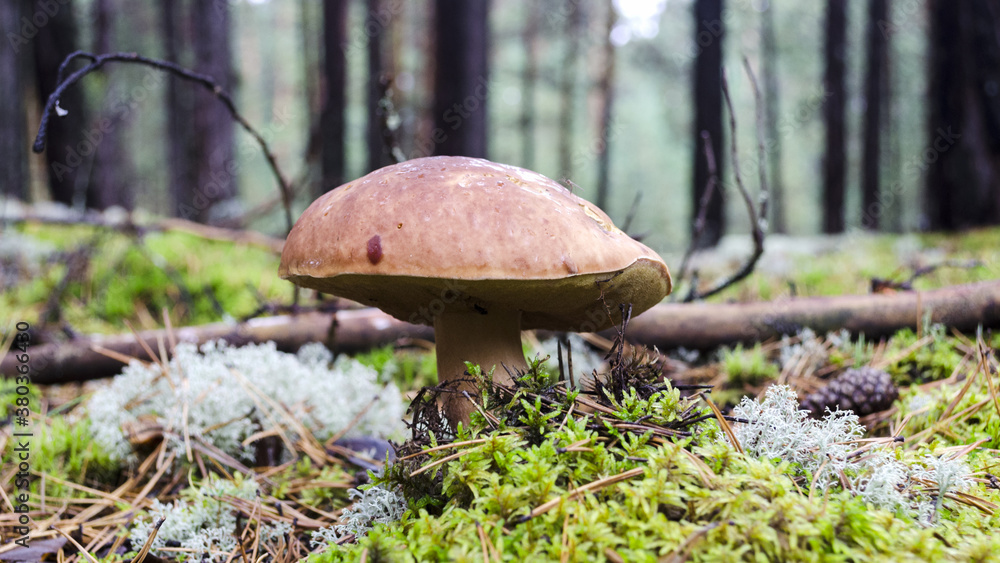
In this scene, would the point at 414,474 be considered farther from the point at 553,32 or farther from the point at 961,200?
the point at 553,32

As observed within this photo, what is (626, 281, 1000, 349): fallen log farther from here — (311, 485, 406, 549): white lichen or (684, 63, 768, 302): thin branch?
(311, 485, 406, 549): white lichen

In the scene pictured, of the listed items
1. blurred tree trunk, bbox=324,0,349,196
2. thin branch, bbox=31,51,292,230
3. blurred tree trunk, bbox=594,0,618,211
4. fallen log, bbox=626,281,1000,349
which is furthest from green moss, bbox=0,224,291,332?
blurred tree trunk, bbox=594,0,618,211

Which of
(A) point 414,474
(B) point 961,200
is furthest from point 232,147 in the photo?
(B) point 961,200

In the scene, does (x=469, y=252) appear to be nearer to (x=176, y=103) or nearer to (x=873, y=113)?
(x=873, y=113)

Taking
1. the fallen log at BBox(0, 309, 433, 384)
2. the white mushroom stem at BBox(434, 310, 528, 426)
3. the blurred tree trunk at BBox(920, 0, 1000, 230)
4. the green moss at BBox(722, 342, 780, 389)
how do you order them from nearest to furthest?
the white mushroom stem at BBox(434, 310, 528, 426) → the green moss at BBox(722, 342, 780, 389) → the fallen log at BBox(0, 309, 433, 384) → the blurred tree trunk at BBox(920, 0, 1000, 230)

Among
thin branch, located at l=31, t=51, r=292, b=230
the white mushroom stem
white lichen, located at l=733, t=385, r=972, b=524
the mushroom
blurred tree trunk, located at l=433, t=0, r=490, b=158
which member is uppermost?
blurred tree trunk, located at l=433, t=0, r=490, b=158

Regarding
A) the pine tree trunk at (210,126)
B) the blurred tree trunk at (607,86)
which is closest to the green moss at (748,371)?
the pine tree trunk at (210,126)

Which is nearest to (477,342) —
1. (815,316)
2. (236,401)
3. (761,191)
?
(236,401)

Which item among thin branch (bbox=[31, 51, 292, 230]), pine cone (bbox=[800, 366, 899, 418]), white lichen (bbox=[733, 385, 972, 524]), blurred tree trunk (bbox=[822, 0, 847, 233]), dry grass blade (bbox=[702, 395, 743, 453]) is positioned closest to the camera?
white lichen (bbox=[733, 385, 972, 524])
